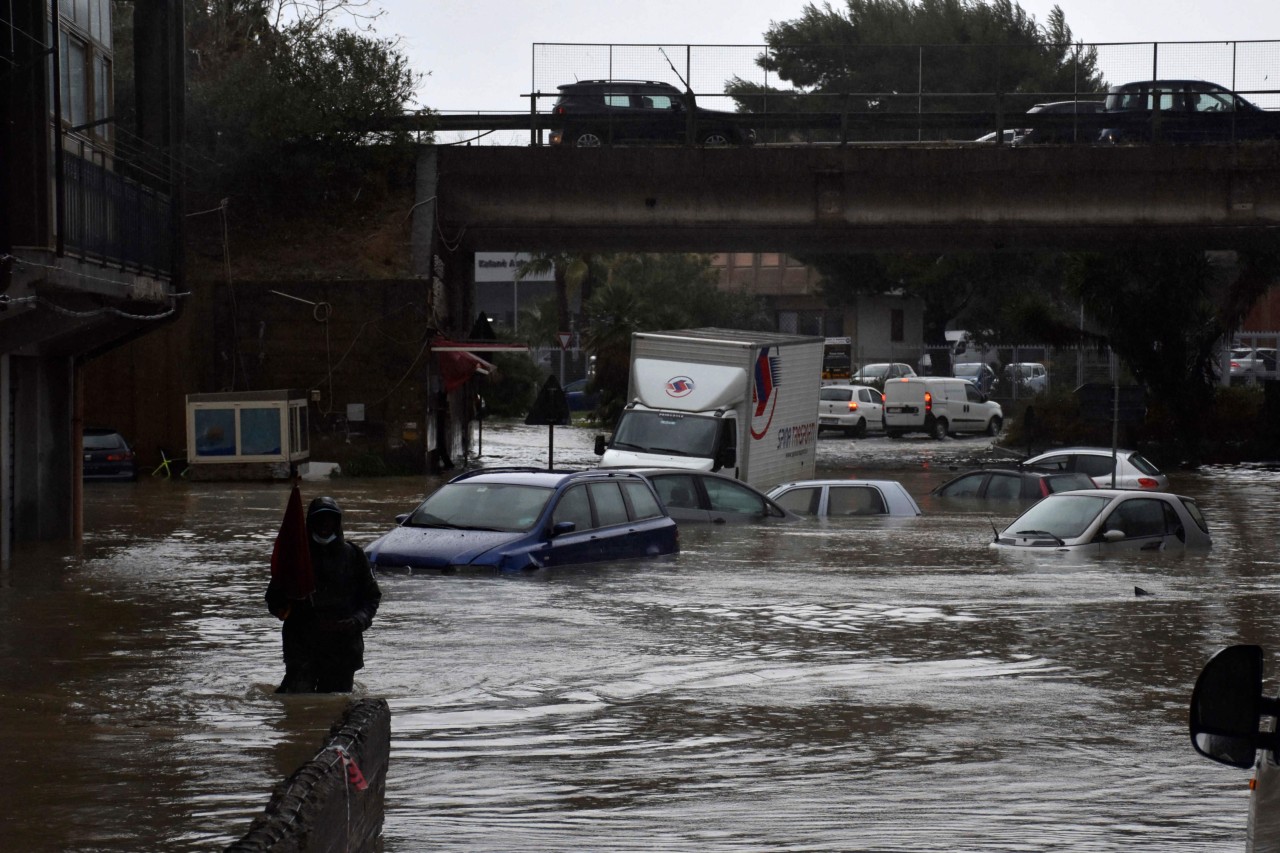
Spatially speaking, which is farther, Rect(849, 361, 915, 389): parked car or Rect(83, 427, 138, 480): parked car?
Rect(849, 361, 915, 389): parked car

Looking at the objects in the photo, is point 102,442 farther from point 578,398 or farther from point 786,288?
point 786,288

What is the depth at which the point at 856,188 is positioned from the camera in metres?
39.2

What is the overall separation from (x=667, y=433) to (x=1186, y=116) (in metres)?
17.3

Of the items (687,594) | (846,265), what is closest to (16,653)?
(687,594)

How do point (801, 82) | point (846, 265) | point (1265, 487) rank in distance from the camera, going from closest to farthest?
point (1265, 487) < point (846, 265) < point (801, 82)

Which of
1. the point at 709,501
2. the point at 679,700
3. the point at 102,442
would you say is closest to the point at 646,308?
the point at 102,442

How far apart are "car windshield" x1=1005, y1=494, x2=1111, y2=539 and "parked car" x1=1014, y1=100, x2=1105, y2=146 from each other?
2024cm

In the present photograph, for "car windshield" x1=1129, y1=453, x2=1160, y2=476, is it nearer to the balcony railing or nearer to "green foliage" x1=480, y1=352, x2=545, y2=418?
the balcony railing

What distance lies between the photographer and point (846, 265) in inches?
2800

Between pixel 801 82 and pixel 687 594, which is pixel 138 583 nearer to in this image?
pixel 687 594

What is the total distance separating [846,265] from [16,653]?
59.9 m

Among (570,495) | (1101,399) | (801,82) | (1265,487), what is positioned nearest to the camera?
(570,495)

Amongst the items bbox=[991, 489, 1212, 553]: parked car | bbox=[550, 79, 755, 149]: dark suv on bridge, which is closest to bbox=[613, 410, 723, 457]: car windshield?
bbox=[991, 489, 1212, 553]: parked car

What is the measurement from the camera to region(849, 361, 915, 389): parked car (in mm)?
59906
